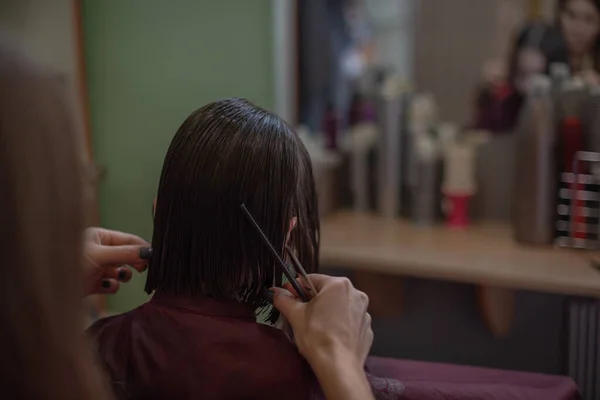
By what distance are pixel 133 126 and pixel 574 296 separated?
1038 millimetres

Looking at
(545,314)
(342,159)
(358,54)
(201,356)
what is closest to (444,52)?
(358,54)

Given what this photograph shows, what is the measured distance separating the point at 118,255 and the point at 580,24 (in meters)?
1.41

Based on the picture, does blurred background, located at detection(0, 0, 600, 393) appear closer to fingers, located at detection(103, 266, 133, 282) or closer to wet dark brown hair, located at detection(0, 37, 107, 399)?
fingers, located at detection(103, 266, 133, 282)

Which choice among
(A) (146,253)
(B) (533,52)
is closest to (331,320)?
(A) (146,253)

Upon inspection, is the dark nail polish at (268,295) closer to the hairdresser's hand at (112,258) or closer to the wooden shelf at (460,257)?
the hairdresser's hand at (112,258)

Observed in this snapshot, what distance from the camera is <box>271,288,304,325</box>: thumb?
0.86m

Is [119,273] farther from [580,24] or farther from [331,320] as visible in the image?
[580,24]

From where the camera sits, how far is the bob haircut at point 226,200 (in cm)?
90

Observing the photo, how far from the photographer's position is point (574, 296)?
1.52 metres

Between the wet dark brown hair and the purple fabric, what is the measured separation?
2.04ft

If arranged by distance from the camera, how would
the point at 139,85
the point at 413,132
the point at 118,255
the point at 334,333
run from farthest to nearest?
the point at 413,132
the point at 139,85
the point at 118,255
the point at 334,333

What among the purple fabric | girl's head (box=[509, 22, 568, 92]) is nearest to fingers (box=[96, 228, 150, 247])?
the purple fabric

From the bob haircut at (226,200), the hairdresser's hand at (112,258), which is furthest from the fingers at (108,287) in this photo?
the bob haircut at (226,200)

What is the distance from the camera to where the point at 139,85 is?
1.24m
